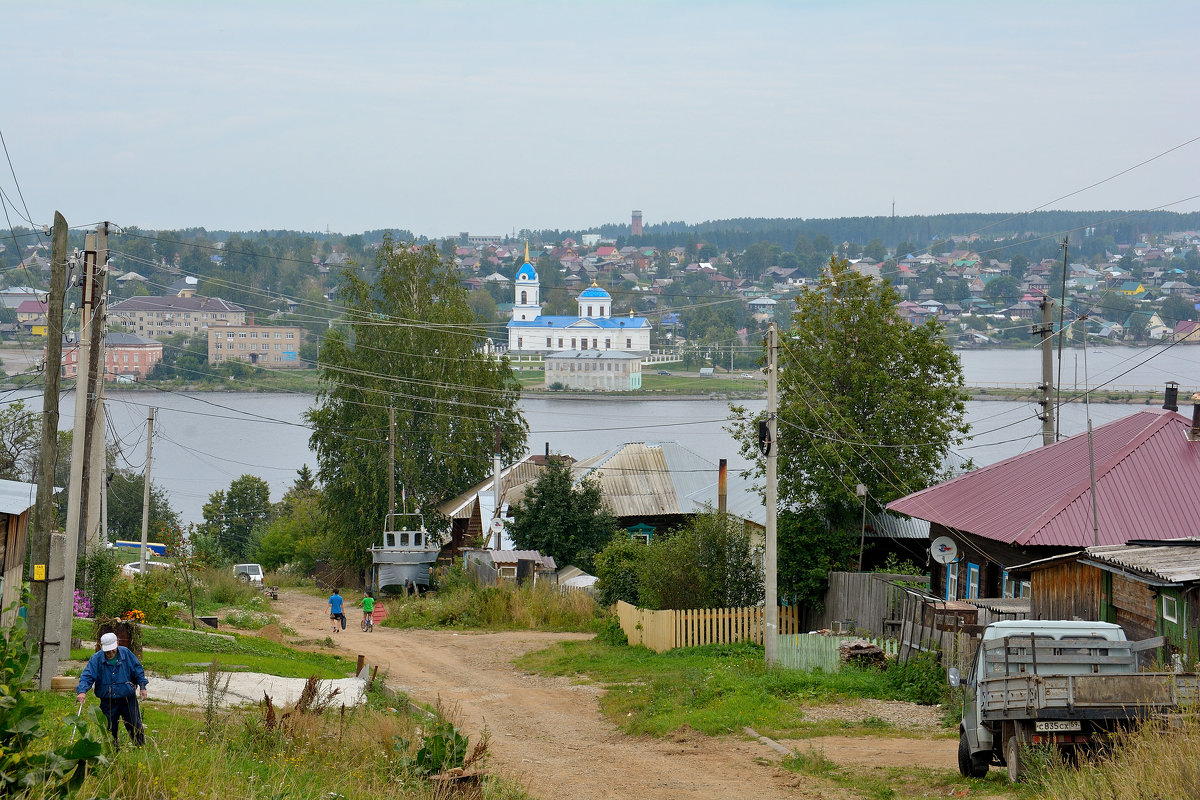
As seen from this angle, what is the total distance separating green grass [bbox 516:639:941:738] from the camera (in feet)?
43.5

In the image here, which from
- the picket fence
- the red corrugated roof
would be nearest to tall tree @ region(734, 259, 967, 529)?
the red corrugated roof

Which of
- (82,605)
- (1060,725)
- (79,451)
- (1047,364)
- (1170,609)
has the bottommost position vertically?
(82,605)

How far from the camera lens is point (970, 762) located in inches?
373

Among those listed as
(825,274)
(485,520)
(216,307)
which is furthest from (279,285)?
(825,274)

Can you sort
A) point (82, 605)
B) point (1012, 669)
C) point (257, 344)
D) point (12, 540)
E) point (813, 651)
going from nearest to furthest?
point (1012, 669) < point (12, 540) < point (813, 651) < point (82, 605) < point (257, 344)

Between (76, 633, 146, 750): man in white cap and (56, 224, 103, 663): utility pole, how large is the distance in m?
4.78

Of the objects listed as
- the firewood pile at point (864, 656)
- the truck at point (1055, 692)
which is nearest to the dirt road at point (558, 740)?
the truck at point (1055, 692)

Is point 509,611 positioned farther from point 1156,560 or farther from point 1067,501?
point 1156,560

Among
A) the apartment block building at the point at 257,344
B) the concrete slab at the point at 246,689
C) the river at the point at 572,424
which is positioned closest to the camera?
the concrete slab at the point at 246,689

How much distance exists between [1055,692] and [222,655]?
11.7 metres

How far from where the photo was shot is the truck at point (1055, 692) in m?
8.28

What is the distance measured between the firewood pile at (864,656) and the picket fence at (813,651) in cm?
15

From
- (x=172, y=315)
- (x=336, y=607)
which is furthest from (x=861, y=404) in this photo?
(x=172, y=315)

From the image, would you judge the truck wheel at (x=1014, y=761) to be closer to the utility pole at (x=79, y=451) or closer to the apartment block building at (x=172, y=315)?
the utility pole at (x=79, y=451)
